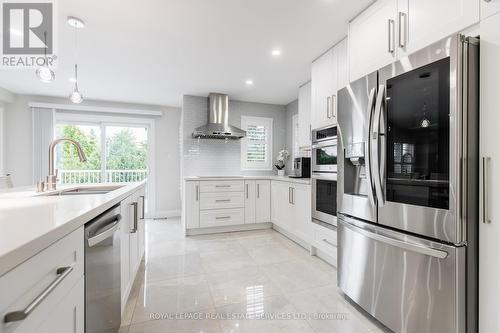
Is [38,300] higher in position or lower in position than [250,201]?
higher

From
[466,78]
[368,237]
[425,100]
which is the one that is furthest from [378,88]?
[368,237]

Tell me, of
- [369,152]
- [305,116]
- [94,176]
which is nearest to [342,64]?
[305,116]

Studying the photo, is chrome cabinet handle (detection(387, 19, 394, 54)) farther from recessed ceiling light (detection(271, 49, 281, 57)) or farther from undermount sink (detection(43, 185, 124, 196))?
undermount sink (detection(43, 185, 124, 196))

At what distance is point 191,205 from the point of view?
3.62 metres

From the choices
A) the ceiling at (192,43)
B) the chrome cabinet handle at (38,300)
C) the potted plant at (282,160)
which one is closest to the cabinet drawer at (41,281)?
the chrome cabinet handle at (38,300)

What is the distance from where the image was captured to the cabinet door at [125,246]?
60.2 inches

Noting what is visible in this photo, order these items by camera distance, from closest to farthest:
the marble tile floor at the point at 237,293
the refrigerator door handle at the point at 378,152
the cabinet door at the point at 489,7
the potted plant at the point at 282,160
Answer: the cabinet door at the point at 489,7, the refrigerator door handle at the point at 378,152, the marble tile floor at the point at 237,293, the potted plant at the point at 282,160

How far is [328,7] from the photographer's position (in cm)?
190

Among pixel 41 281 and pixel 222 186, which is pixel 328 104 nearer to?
pixel 222 186

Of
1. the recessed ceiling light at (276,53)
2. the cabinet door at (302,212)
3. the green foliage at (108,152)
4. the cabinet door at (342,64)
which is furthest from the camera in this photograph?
the green foliage at (108,152)

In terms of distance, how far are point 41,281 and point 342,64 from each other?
2678mm

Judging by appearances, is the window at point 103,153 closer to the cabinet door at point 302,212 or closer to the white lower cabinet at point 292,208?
the white lower cabinet at point 292,208

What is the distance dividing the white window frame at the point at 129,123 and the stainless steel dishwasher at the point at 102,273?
3.89m

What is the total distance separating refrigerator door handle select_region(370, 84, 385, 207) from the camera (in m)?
1.49
